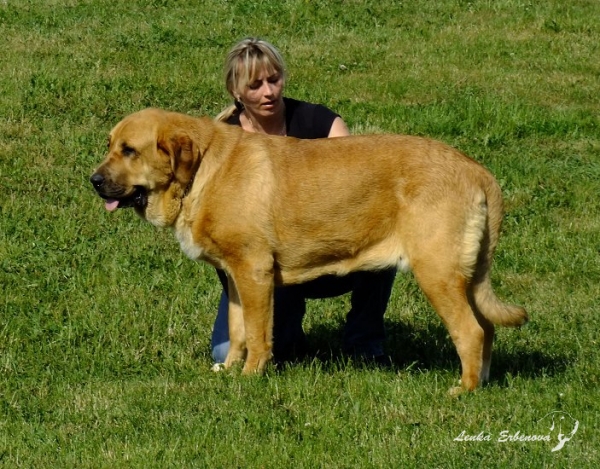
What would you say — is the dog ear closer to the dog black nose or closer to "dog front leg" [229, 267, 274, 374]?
the dog black nose

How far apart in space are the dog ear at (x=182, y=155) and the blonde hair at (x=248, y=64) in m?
0.90

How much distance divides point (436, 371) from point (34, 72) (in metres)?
8.84

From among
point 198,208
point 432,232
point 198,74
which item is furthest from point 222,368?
point 198,74

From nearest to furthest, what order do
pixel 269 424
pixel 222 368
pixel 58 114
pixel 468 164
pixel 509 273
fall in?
pixel 269 424 → pixel 468 164 → pixel 222 368 → pixel 509 273 → pixel 58 114

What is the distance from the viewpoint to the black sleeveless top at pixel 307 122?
8023 millimetres

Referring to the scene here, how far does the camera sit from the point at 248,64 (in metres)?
7.76

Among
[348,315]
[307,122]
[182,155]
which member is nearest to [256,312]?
[182,155]

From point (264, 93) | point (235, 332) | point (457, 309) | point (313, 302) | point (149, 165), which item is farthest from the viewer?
point (313, 302)

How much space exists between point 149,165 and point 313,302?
2.62 metres

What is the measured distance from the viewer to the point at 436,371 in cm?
751

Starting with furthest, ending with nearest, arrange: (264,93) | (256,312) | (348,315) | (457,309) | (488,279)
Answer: (348,315) → (264,93) → (488,279) → (256,312) → (457,309)

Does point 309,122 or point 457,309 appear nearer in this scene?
point 457,309

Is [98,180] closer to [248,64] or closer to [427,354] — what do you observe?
[248,64]

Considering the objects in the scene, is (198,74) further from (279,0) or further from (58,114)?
(279,0)
